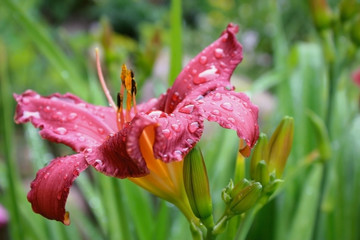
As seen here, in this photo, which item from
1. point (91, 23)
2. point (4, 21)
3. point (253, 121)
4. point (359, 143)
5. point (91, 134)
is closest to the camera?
point (253, 121)

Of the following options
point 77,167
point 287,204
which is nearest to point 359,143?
point 287,204

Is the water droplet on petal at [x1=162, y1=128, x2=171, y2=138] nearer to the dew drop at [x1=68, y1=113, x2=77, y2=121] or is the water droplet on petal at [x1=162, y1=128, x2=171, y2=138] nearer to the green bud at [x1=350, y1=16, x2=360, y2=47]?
the dew drop at [x1=68, y1=113, x2=77, y2=121]

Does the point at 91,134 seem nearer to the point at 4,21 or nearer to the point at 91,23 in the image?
the point at 4,21

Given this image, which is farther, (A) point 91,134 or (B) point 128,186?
(B) point 128,186

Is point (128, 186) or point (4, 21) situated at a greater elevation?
point (4, 21)

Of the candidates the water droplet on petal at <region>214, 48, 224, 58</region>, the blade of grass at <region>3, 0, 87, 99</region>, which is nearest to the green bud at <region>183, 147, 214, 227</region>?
the water droplet on petal at <region>214, 48, 224, 58</region>

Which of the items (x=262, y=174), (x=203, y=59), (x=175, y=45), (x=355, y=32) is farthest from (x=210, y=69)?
(x=355, y=32)
